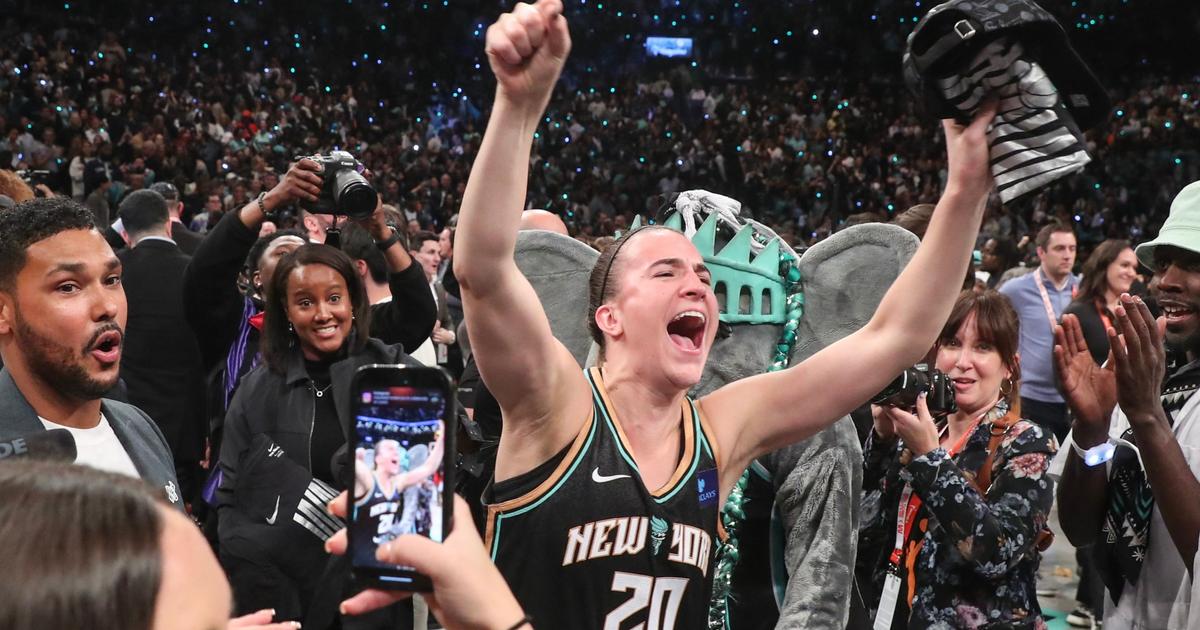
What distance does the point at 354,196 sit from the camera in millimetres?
3320

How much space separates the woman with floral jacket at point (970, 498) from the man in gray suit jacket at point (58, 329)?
1.59 m

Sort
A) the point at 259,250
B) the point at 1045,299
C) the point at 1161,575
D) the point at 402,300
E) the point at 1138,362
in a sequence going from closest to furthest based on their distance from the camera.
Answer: the point at 1138,362
the point at 1161,575
the point at 402,300
the point at 259,250
the point at 1045,299

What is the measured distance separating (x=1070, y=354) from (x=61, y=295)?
1.89 m

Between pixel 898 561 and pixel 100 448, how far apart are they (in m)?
1.74

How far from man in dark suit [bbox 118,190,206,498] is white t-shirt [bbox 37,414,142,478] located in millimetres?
2557

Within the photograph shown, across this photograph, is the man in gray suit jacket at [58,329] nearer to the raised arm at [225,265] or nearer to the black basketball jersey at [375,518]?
the black basketball jersey at [375,518]

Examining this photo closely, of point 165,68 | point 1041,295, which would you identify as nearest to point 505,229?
point 1041,295

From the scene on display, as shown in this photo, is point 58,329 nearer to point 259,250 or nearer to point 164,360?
point 259,250

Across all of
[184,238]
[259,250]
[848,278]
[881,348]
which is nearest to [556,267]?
[848,278]

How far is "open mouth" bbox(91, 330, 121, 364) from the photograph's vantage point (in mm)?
1839

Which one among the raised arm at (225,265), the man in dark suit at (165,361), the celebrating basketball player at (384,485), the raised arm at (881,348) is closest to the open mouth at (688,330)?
the raised arm at (881,348)

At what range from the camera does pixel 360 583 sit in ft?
3.51

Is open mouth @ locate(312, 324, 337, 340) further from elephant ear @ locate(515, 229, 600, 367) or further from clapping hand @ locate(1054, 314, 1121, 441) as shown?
clapping hand @ locate(1054, 314, 1121, 441)

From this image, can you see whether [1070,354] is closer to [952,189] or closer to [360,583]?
[952,189]
